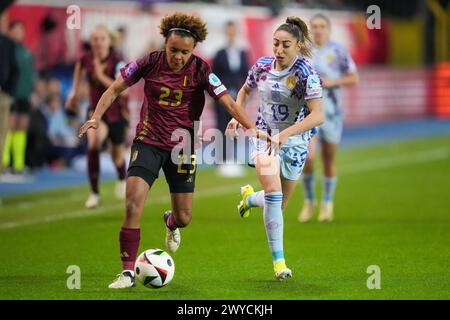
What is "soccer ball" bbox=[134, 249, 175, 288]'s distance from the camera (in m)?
8.67

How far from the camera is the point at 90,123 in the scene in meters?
8.91

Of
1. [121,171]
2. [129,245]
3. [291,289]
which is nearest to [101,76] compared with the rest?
[121,171]

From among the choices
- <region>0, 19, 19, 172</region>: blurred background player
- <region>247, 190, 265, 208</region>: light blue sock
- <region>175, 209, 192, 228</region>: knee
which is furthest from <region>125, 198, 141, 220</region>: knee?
<region>0, 19, 19, 172</region>: blurred background player

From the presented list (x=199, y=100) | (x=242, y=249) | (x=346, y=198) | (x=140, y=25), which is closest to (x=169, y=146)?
(x=199, y=100)

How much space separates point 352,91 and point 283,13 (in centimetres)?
296

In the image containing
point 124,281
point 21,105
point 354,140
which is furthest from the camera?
point 354,140

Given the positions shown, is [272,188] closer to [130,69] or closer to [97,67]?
[130,69]

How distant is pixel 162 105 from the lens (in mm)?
9180

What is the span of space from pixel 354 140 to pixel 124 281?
1723 cm

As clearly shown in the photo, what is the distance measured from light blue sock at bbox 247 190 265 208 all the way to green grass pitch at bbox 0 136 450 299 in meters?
0.62

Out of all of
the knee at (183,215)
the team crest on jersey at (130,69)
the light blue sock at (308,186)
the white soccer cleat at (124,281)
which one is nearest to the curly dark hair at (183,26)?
the team crest on jersey at (130,69)

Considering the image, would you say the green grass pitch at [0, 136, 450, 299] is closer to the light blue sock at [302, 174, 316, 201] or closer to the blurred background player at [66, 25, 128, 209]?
the light blue sock at [302, 174, 316, 201]

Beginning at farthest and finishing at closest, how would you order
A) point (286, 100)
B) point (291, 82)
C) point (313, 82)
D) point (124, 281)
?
point (286, 100) → point (291, 82) → point (313, 82) → point (124, 281)

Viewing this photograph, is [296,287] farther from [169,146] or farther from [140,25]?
[140,25]
